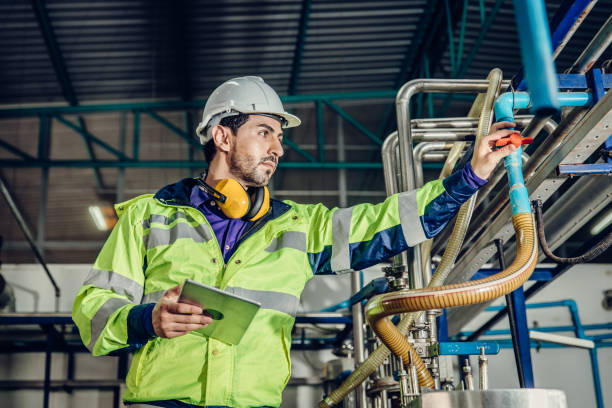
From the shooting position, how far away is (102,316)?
6.68ft

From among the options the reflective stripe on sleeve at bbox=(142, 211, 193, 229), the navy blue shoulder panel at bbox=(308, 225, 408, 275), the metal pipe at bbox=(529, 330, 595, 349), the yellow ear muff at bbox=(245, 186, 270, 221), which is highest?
the yellow ear muff at bbox=(245, 186, 270, 221)

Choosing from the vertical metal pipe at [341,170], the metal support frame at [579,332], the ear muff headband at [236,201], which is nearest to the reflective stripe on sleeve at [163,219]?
the ear muff headband at [236,201]

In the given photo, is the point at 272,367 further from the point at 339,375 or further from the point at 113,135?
the point at 113,135

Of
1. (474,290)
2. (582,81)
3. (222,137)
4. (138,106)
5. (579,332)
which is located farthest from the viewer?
(138,106)

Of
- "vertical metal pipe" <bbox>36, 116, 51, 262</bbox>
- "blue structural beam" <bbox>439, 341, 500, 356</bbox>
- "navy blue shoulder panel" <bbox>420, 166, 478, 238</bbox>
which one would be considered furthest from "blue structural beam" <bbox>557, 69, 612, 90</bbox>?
"vertical metal pipe" <bbox>36, 116, 51, 262</bbox>

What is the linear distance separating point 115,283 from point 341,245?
87cm

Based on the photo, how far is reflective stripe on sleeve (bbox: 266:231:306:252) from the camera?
2.38 meters

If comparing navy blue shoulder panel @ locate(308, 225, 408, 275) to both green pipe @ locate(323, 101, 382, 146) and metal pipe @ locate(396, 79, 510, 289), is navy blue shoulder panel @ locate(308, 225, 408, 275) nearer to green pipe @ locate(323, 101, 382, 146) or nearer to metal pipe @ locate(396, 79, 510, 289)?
metal pipe @ locate(396, 79, 510, 289)

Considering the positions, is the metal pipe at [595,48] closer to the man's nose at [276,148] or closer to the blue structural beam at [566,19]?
the blue structural beam at [566,19]

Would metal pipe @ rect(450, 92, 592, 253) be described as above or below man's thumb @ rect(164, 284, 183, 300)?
above

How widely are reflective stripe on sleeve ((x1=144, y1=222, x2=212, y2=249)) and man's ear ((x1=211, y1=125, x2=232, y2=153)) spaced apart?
0.53m

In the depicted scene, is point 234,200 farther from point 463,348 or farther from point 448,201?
point 463,348

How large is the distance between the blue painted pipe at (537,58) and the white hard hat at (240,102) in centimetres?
181

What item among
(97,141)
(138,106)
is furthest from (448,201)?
(138,106)
